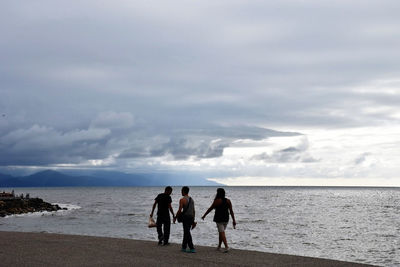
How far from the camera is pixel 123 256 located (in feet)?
49.1

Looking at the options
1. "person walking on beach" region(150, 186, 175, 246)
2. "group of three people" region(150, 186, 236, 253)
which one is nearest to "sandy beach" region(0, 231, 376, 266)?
"group of three people" region(150, 186, 236, 253)

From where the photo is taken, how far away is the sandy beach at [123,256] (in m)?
13.6

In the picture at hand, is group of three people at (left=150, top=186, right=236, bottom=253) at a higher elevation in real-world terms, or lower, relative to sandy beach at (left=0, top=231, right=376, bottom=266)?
higher

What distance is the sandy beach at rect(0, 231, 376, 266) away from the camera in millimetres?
13578

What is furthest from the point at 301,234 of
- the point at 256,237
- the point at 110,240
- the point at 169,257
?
the point at 169,257

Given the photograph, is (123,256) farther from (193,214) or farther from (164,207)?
(164,207)

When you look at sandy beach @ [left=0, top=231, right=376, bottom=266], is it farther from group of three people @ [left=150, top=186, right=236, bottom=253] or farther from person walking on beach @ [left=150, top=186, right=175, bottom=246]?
person walking on beach @ [left=150, top=186, right=175, bottom=246]

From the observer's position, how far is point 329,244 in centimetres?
2894

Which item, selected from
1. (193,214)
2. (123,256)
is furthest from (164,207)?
(123,256)

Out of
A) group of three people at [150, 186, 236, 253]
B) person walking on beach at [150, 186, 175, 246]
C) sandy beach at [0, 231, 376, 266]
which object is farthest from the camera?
person walking on beach at [150, 186, 175, 246]

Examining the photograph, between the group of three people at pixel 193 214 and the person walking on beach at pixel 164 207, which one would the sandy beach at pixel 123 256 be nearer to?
the group of three people at pixel 193 214

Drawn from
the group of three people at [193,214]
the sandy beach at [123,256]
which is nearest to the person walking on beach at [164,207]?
the group of three people at [193,214]

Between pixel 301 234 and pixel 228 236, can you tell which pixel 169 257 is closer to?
pixel 228 236

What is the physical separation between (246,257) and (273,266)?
166 cm
